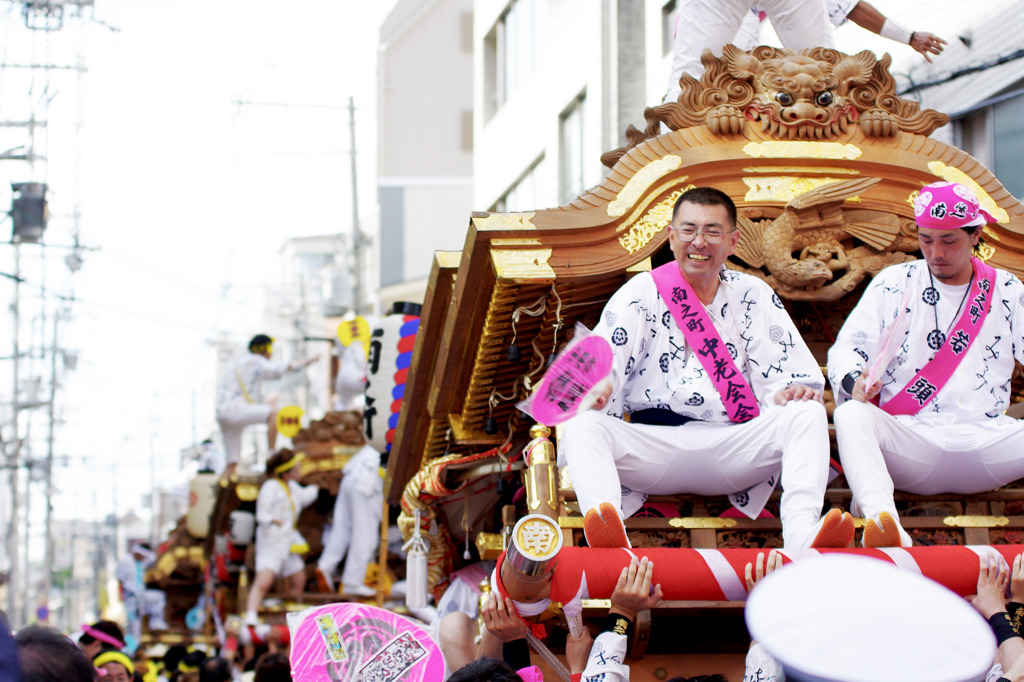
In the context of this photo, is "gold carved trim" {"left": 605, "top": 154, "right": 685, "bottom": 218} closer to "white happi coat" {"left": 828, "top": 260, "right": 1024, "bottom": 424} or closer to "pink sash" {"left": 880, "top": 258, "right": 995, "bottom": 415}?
"white happi coat" {"left": 828, "top": 260, "right": 1024, "bottom": 424}

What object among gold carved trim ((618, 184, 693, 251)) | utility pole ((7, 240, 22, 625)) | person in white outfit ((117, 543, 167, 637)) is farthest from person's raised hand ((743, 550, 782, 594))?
utility pole ((7, 240, 22, 625))

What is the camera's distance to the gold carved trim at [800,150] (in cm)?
536

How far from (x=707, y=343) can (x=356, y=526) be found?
6524mm

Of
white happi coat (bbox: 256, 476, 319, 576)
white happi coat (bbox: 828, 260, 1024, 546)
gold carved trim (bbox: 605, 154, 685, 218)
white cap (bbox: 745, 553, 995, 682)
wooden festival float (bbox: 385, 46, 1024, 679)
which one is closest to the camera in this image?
white cap (bbox: 745, 553, 995, 682)

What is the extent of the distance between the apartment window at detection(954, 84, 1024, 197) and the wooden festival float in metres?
4.44

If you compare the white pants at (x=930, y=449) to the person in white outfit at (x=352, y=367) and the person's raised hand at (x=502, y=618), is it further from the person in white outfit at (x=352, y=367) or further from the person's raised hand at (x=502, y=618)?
the person in white outfit at (x=352, y=367)

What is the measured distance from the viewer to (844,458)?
14.4 ft

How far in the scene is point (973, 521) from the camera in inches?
181

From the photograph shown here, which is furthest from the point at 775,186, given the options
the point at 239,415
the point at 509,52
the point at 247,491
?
the point at 509,52

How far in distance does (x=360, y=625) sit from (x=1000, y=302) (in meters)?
2.85

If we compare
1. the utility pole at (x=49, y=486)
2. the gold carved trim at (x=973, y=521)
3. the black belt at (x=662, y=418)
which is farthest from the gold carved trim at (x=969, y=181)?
the utility pole at (x=49, y=486)

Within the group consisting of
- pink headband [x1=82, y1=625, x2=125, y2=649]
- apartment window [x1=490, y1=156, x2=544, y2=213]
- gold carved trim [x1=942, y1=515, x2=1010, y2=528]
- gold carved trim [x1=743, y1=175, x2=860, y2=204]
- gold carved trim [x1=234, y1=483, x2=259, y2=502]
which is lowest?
pink headband [x1=82, y1=625, x2=125, y2=649]

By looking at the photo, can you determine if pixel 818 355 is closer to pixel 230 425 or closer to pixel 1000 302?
pixel 1000 302

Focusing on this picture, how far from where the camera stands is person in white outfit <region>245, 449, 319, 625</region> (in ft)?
34.6
